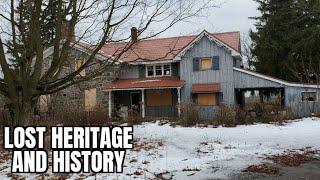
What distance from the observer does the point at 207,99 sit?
32969 mm

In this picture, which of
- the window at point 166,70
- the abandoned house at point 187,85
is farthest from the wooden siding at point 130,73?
the window at point 166,70

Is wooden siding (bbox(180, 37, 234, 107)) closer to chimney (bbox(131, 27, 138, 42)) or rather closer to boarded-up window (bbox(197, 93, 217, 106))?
boarded-up window (bbox(197, 93, 217, 106))

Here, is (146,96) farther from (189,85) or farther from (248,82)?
(248,82)

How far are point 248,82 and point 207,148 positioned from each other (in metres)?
16.3

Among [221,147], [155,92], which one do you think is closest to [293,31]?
[155,92]

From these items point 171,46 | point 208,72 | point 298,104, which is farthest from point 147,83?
point 298,104

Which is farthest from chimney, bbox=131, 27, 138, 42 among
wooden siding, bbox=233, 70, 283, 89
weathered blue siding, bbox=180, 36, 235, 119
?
wooden siding, bbox=233, 70, 283, 89

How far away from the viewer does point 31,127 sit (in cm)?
951

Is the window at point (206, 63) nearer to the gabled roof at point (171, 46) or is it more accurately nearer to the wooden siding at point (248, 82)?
the gabled roof at point (171, 46)

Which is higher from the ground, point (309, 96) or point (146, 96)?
point (146, 96)

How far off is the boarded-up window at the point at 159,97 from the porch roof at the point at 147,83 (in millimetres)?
1004

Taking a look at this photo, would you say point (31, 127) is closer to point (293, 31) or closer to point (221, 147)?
point (221, 147)

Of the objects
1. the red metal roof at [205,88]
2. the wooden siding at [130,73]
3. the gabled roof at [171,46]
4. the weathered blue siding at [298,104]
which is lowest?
the weathered blue siding at [298,104]

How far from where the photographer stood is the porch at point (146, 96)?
3316 cm
